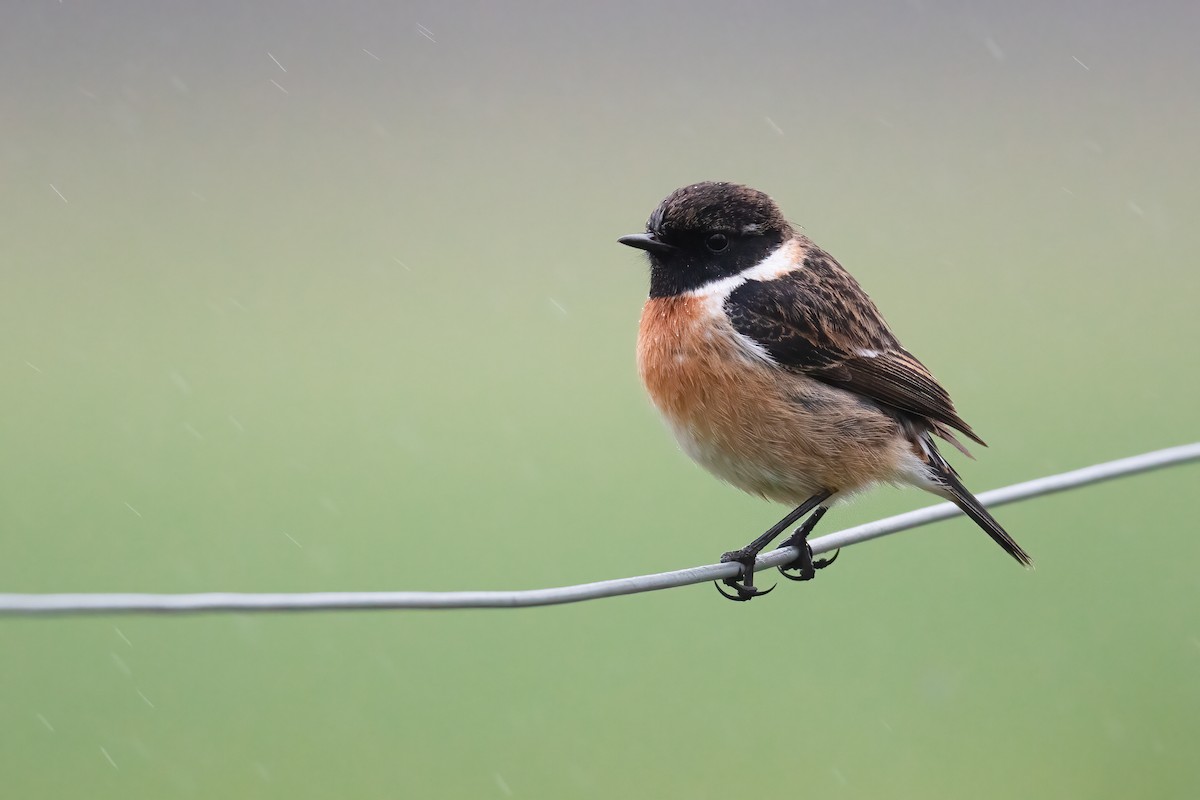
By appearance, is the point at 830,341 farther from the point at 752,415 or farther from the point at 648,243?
the point at 648,243

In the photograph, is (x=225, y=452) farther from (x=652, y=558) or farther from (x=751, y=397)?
(x=751, y=397)

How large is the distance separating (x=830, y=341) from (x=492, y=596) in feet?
5.78

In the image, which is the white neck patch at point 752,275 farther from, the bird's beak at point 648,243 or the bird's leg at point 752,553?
the bird's leg at point 752,553

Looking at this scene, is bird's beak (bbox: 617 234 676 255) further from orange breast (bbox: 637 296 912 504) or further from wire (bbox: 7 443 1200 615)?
wire (bbox: 7 443 1200 615)

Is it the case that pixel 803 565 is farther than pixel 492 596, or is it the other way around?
pixel 803 565

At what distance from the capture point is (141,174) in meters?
16.8

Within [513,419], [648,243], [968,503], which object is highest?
[648,243]

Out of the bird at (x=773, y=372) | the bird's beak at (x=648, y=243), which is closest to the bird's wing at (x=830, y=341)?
the bird at (x=773, y=372)

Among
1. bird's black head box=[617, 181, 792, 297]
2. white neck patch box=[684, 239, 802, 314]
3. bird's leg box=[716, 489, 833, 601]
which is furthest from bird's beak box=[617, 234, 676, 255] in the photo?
bird's leg box=[716, 489, 833, 601]

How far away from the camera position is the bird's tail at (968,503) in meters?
4.39

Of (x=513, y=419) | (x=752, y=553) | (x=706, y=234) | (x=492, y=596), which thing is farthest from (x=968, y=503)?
(x=513, y=419)

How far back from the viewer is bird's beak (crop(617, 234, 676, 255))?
448 cm

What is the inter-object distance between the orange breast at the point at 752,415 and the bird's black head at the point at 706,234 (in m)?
0.11

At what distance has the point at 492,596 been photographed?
10.2 feet
